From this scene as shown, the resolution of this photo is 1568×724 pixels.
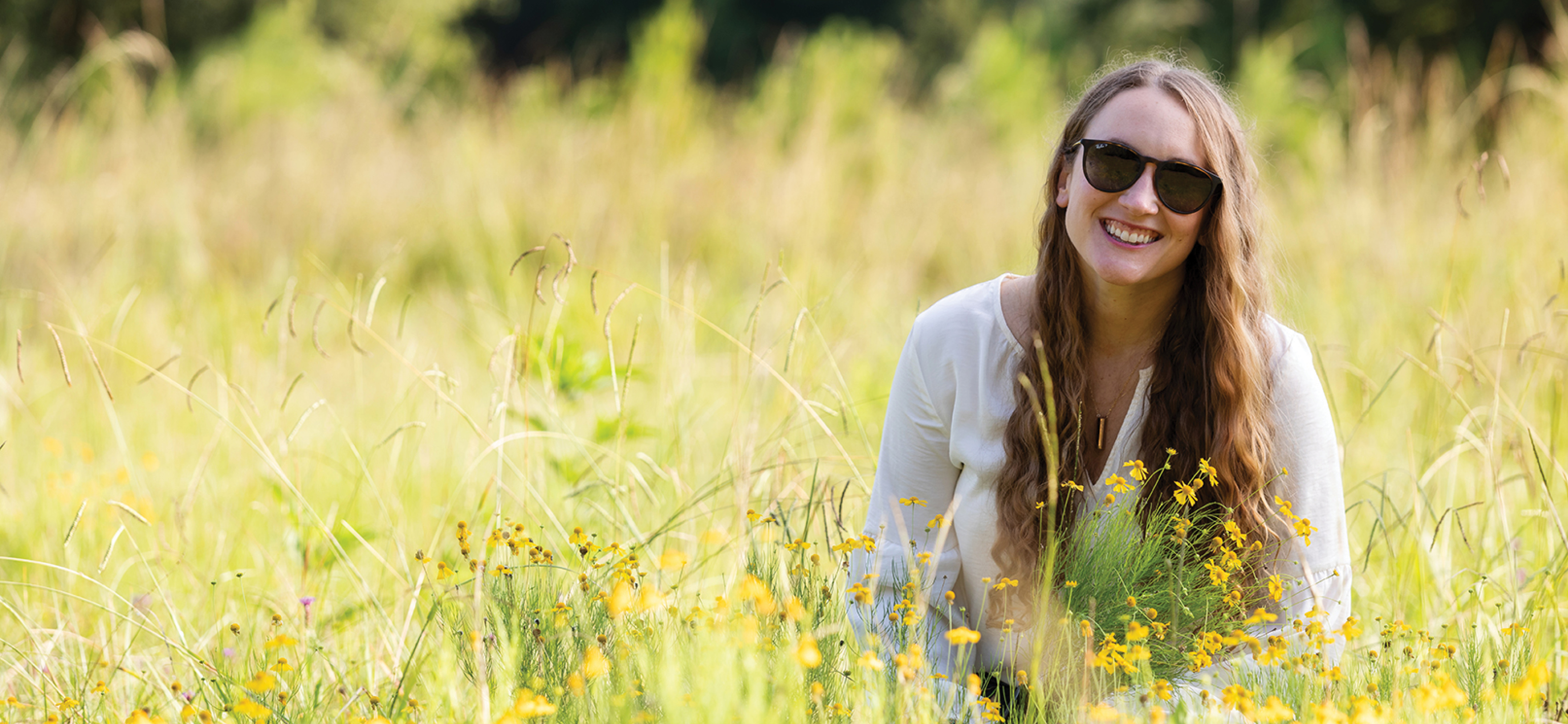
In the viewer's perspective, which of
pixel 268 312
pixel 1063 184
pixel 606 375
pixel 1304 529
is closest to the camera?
pixel 1304 529

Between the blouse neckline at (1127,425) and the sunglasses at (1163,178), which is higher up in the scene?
the sunglasses at (1163,178)

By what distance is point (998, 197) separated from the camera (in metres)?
5.20

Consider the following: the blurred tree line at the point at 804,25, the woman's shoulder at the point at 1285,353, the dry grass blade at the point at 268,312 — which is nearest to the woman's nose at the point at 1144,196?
the woman's shoulder at the point at 1285,353

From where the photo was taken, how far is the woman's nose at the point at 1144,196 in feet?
4.93

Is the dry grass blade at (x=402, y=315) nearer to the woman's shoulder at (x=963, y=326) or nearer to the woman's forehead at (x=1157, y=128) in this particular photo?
the woman's shoulder at (x=963, y=326)

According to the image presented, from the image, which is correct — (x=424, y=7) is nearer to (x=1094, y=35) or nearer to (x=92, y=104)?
(x=92, y=104)

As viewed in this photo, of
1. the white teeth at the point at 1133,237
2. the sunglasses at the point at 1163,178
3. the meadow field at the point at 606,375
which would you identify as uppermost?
the sunglasses at the point at 1163,178

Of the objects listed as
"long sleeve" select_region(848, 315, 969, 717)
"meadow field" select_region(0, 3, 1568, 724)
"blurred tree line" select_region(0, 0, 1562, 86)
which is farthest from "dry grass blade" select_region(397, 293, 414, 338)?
"blurred tree line" select_region(0, 0, 1562, 86)

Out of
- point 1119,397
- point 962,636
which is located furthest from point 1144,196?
point 962,636

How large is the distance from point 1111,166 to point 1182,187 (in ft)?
0.33

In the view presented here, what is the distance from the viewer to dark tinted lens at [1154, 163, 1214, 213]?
1518mm

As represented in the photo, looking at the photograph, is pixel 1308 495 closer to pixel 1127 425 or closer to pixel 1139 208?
pixel 1127 425

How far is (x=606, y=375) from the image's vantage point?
2346mm

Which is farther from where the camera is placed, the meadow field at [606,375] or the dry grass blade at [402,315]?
the dry grass blade at [402,315]
